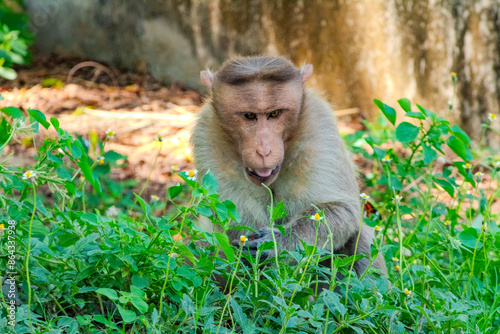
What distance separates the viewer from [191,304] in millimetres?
2660

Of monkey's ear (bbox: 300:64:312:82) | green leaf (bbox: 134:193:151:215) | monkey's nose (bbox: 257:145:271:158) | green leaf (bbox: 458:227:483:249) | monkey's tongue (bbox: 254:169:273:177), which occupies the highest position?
monkey's ear (bbox: 300:64:312:82)

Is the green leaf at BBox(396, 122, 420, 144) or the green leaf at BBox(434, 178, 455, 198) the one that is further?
the green leaf at BBox(434, 178, 455, 198)

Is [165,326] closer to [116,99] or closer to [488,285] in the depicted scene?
[488,285]

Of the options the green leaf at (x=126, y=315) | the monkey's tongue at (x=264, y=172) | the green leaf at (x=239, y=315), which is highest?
the monkey's tongue at (x=264, y=172)

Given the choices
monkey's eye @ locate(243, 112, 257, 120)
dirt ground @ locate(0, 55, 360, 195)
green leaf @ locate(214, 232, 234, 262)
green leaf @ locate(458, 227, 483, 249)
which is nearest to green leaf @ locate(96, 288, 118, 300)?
green leaf @ locate(214, 232, 234, 262)

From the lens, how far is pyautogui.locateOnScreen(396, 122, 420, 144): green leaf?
396 cm

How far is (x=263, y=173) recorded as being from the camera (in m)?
3.71

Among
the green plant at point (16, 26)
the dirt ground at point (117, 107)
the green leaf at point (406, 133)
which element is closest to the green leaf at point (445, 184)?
the green leaf at point (406, 133)

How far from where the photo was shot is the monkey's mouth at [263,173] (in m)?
3.70

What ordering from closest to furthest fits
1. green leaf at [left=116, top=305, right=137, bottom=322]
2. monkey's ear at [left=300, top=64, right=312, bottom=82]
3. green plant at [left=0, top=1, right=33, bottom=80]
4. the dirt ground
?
green leaf at [left=116, top=305, right=137, bottom=322] < monkey's ear at [left=300, top=64, right=312, bottom=82] < the dirt ground < green plant at [left=0, top=1, right=33, bottom=80]

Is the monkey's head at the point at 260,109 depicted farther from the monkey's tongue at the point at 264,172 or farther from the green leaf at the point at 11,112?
the green leaf at the point at 11,112

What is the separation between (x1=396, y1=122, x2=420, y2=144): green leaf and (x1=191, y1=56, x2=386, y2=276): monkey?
425 mm

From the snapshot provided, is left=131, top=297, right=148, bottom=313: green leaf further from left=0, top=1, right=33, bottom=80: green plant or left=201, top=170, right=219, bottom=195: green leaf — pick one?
left=0, top=1, right=33, bottom=80: green plant

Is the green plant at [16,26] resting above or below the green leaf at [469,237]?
above
